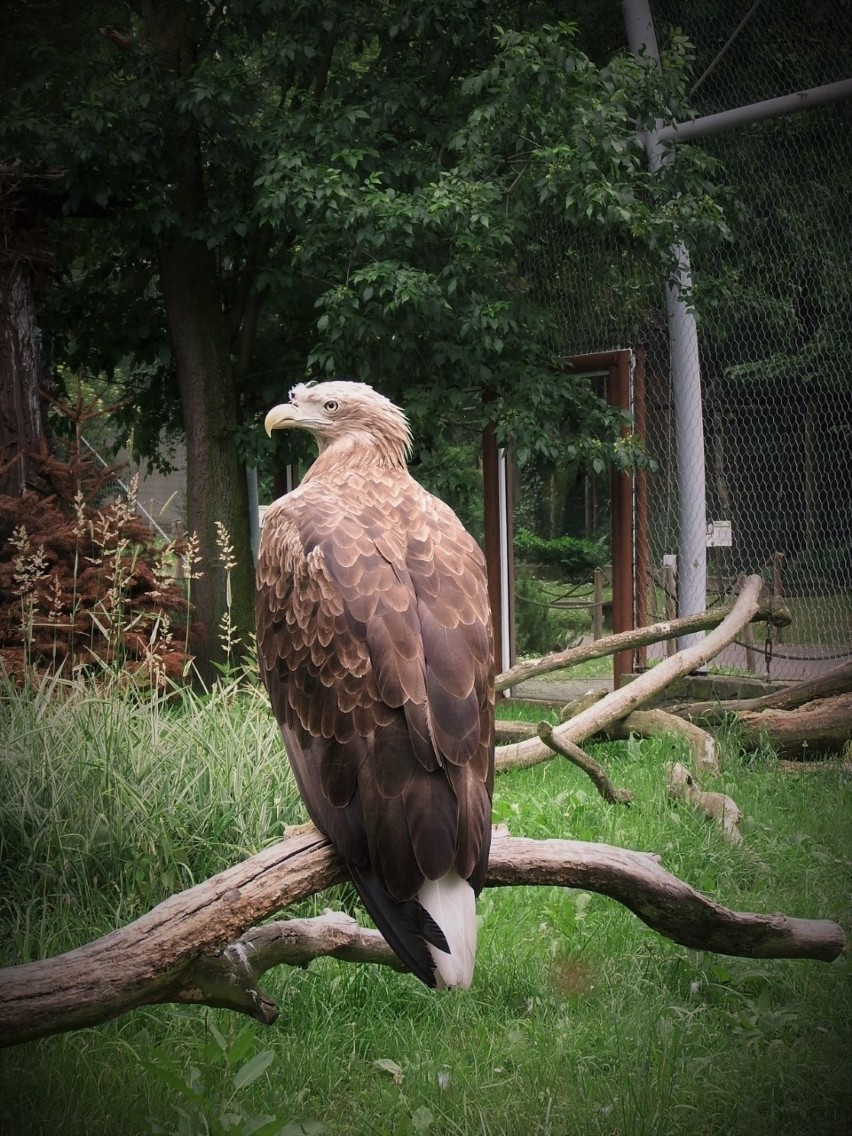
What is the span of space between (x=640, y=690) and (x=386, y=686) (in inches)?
122

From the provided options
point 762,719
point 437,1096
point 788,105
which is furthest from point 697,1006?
point 788,105

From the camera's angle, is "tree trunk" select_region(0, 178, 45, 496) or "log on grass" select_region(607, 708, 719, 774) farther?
"tree trunk" select_region(0, 178, 45, 496)

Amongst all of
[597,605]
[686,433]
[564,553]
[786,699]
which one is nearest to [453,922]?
[786,699]

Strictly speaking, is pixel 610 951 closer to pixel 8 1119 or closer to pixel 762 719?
pixel 8 1119

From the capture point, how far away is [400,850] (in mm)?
1931

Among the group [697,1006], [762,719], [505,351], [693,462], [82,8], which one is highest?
[82,8]

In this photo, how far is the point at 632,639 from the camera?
16.9ft

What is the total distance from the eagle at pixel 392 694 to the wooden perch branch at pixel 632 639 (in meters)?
2.74

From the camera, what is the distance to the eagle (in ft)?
6.34

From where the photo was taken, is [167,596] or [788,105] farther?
[167,596]

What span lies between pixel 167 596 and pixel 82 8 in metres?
3.05

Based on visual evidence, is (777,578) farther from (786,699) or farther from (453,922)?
(453,922)

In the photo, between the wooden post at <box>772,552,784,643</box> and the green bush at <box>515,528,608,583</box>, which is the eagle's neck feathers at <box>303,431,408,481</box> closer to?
the wooden post at <box>772,552,784,643</box>

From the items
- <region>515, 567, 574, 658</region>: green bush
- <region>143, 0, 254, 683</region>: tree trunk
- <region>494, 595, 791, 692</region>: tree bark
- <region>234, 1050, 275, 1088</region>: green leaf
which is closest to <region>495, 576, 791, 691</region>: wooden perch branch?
<region>494, 595, 791, 692</region>: tree bark
